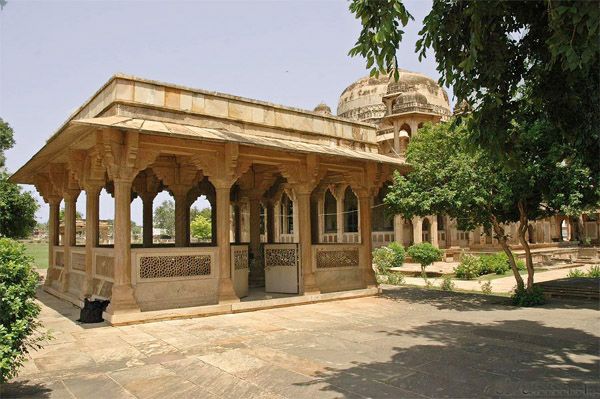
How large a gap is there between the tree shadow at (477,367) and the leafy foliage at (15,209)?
18105 mm

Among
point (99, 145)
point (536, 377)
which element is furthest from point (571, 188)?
point (99, 145)

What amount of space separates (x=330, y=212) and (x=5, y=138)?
2590 cm

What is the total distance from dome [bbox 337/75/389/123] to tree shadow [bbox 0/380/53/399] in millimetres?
43052

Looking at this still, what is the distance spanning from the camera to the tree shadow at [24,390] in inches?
203

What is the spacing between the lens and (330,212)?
42.8 metres

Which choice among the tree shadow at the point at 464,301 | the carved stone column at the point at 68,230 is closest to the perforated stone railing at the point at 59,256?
the carved stone column at the point at 68,230

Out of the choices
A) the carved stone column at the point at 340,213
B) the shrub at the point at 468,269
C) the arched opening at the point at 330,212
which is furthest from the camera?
the arched opening at the point at 330,212

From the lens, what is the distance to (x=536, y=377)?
561 cm

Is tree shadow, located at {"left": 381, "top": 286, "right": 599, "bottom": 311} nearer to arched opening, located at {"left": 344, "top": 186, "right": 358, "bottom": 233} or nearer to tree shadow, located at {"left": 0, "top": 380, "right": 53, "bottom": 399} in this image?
tree shadow, located at {"left": 0, "top": 380, "right": 53, "bottom": 399}

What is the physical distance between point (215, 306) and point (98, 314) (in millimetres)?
2399

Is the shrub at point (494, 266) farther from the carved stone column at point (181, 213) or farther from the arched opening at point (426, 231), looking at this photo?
the carved stone column at point (181, 213)

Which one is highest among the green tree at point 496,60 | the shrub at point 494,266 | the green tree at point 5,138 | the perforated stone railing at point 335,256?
the green tree at point 5,138

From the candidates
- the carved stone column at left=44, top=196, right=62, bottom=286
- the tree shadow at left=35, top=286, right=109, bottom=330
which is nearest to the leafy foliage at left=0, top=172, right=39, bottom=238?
the carved stone column at left=44, top=196, right=62, bottom=286

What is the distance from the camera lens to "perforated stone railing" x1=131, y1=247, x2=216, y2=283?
995cm
